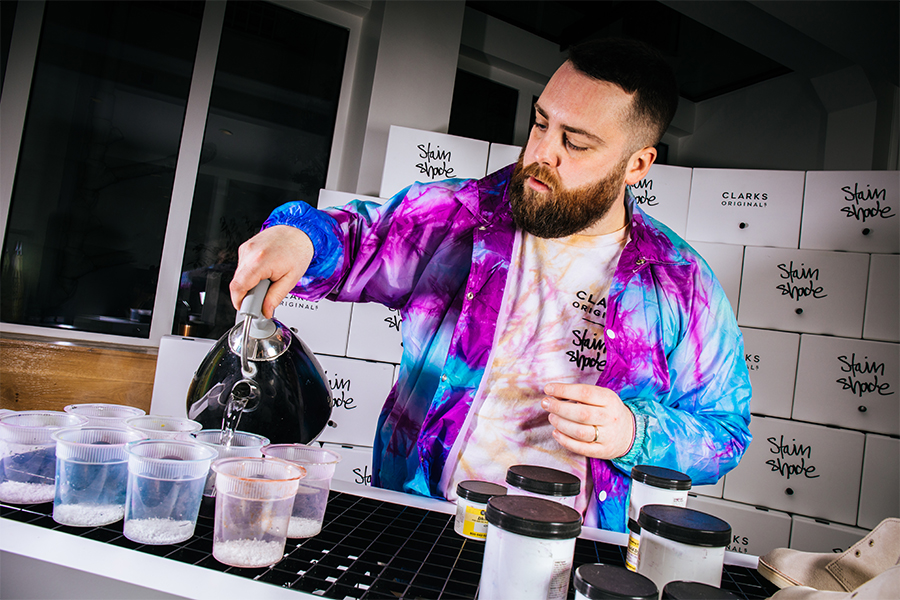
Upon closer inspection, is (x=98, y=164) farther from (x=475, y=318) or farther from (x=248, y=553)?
(x=248, y=553)

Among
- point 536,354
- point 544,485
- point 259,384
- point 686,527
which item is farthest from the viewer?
point 536,354

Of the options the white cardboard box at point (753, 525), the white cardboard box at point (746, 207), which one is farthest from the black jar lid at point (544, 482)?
the white cardboard box at point (746, 207)

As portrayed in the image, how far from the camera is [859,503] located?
2.27m

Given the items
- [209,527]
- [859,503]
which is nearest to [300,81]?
[209,527]

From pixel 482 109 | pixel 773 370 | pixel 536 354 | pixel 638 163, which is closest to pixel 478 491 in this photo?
pixel 536 354

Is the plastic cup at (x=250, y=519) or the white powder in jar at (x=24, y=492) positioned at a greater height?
the plastic cup at (x=250, y=519)

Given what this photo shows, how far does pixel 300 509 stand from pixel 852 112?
144 inches

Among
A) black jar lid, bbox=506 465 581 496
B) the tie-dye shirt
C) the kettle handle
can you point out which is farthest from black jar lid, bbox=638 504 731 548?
the kettle handle

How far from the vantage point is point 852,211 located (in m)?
2.38

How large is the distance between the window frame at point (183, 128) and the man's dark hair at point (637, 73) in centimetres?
211

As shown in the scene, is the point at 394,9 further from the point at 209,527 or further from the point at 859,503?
the point at 859,503

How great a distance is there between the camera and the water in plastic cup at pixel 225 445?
816 mm

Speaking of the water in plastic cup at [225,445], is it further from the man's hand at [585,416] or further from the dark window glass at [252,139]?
the dark window glass at [252,139]

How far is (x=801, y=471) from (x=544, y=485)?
2134 millimetres
